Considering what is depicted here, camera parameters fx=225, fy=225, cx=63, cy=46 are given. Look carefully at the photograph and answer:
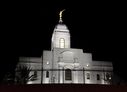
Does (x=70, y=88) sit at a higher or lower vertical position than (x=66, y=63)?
lower

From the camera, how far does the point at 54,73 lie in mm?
39625

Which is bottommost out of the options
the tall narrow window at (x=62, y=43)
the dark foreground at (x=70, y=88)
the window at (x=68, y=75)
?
the dark foreground at (x=70, y=88)

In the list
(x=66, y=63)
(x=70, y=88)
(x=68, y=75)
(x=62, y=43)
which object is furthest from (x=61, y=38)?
(x=70, y=88)

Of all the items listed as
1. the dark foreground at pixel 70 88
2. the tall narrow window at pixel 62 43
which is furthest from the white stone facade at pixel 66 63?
the dark foreground at pixel 70 88

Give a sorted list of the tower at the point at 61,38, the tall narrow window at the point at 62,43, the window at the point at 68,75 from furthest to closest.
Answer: the tall narrow window at the point at 62,43 → the tower at the point at 61,38 → the window at the point at 68,75

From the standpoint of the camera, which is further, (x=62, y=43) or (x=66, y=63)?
(x=62, y=43)

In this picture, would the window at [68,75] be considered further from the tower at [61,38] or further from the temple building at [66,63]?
the tower at [61,38]

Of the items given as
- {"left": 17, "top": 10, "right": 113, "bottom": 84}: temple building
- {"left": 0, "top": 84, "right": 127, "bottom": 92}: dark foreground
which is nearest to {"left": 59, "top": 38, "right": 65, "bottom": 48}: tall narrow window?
{"left": 17, "top": 10, "right": 113, "bottom": 84}: temple building

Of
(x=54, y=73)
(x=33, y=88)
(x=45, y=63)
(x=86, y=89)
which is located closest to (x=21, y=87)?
(x=33, y=88)

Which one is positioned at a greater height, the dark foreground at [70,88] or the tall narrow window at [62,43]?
the tall narrow window at [62,43]

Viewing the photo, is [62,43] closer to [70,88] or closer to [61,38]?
[61,38]

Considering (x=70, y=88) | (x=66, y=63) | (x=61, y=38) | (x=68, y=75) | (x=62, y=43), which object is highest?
(x=61, y=38)

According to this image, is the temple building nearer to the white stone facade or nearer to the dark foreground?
the white stone facade

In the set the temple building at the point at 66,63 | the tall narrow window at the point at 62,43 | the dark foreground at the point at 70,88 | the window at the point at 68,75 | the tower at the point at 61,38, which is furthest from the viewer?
the tall narrow window at the point at 62,43
